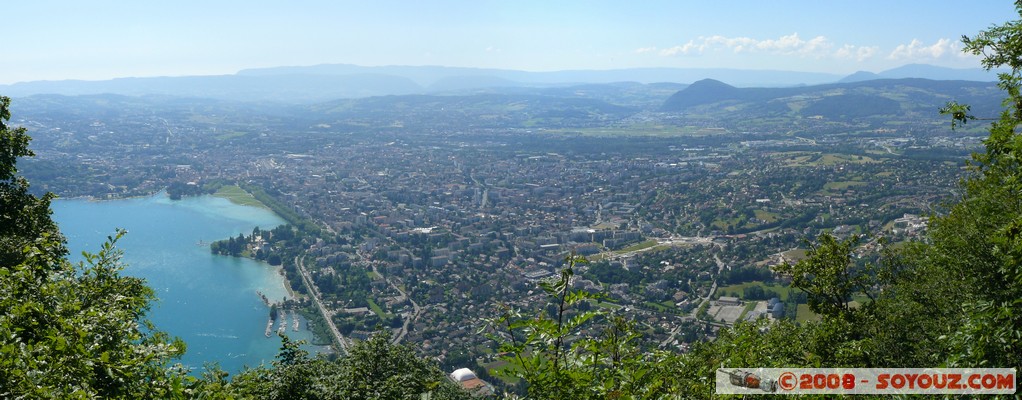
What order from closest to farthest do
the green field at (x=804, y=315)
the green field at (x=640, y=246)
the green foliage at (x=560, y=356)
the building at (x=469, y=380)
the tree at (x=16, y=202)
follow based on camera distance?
the green foliage at (x=560, y=356)
the tree at (x=16, y=202)
the building at (x=469, y=380)
the green field at (x=804, y=315)
the green field at (x=640, y=246)

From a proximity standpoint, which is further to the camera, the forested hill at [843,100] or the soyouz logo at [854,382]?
the forested hill at [843,100]

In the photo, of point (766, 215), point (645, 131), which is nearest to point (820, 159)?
point (766, 215)

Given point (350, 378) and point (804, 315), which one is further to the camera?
point (804, 315)

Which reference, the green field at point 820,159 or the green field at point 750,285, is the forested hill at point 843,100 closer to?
the green field at point 820,159

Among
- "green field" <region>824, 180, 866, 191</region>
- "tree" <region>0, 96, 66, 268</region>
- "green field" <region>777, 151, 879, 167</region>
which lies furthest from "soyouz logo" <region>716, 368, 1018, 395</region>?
"green field" <region>777, 151, 879, 167</region>

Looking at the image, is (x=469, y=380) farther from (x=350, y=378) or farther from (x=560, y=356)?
(x=560, y=356)

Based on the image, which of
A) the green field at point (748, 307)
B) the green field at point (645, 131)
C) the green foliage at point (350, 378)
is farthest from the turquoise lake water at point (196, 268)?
the green field at point (645, 131)
